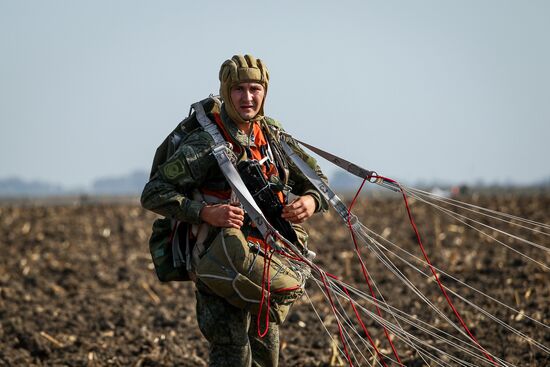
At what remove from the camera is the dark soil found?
7656 millimetres

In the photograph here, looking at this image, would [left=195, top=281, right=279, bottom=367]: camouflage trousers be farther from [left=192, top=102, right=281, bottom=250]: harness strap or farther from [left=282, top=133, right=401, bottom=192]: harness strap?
[left=282, top=133, right=401, bottom=192]: harness strap

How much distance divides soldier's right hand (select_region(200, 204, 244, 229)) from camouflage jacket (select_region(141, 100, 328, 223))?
46mm

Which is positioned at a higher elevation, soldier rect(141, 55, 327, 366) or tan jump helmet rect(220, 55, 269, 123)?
tan jump helmet rect(220, 55, 269, 123)

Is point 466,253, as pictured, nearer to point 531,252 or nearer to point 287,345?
point 531,252

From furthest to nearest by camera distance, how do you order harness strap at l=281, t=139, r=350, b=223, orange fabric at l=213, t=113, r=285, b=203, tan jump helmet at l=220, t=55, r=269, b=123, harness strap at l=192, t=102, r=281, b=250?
harness strap at l=281, t=139, r=350, b=223 → orange fabric at l=213, t=113, r=285, b=203 → tan jump helmet at l=220, t=55, r=269, b=123 → harness strap at l=192, t=102, r=281, b=250

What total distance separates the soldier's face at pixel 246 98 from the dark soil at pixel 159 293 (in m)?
2.85

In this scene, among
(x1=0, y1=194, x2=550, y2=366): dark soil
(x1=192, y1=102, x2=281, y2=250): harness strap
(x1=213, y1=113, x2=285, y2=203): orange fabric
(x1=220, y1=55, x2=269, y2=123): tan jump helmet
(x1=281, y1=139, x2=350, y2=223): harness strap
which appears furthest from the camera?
(x1=0, y1=194, x2=550, y2=366): dark soil

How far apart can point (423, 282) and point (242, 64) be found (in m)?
6.64

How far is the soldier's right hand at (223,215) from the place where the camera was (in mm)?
4602

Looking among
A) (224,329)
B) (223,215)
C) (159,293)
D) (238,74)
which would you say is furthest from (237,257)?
(159,293)

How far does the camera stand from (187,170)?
15.4ft

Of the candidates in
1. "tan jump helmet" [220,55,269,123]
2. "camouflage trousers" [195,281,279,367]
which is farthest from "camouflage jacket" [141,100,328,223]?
"camouflage trousers" [195,281,279,367]

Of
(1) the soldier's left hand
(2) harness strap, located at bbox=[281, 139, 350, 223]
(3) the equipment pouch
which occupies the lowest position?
(3) the equipment pouch

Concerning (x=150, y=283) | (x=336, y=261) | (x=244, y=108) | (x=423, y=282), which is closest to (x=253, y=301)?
(x=244, y=108)
